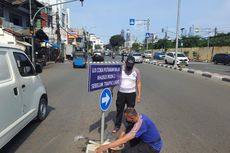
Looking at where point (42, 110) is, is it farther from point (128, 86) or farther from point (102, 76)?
point (102, 76)

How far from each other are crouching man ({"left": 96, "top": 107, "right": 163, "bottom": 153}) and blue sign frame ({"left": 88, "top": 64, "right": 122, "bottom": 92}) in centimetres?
110

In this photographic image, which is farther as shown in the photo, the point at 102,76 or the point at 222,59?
the point at 222,59

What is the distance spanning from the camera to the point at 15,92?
470 centimetres

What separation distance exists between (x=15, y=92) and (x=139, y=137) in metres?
2.39

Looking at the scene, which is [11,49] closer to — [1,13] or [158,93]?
[158,93]

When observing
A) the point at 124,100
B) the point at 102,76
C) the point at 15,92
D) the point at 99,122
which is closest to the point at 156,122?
the point at 124,100

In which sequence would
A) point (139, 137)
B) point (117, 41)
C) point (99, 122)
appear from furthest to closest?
point (117, 41) < point (99, 122) < point (139, 137)

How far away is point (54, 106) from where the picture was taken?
8.38m

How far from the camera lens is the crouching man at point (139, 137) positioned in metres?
3.60

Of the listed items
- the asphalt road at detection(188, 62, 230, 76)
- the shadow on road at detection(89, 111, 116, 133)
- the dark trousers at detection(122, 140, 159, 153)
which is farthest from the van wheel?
the asphalt road at detection(188, 62, 230, 76)

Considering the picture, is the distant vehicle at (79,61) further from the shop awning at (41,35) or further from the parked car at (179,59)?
the parked car at (179,59)

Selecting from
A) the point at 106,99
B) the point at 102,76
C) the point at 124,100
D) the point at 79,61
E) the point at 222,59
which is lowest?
the point at 222,59

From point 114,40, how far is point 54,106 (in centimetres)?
13626

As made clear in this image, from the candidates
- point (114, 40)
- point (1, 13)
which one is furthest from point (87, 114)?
point (114, 40)
